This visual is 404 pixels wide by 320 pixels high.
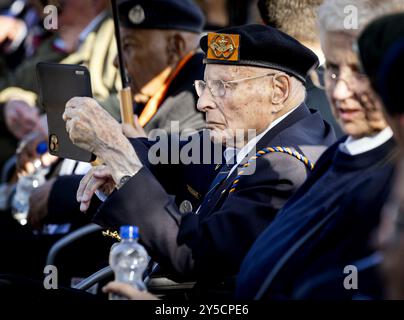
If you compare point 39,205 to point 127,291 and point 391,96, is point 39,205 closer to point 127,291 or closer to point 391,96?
point 127,291

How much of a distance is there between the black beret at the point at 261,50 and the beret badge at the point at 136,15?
173 centimetres

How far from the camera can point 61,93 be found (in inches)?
168

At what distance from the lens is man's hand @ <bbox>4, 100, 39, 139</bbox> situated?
6.98 meters

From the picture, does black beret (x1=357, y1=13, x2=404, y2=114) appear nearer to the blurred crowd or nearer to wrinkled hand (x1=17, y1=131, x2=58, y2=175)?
the blurred crowd

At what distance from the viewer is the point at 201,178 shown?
4371mm

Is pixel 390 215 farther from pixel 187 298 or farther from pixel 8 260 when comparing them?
pixel 8 260

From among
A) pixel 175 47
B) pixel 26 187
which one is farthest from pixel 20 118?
pixel 175 47

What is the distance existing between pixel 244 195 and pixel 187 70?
207 cm

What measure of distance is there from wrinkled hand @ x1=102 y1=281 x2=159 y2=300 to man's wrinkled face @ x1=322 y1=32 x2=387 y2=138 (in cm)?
80

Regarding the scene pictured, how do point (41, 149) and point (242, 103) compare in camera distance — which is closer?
point (242, 103)

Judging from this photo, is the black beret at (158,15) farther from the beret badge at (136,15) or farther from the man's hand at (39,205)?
the man's hand at (39,205)

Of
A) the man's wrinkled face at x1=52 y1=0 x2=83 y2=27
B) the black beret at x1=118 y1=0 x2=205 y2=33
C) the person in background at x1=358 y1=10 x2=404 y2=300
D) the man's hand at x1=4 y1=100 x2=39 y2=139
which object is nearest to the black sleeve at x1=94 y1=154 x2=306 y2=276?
the person in background at x1=358 y1=10 x2=404 y2=300

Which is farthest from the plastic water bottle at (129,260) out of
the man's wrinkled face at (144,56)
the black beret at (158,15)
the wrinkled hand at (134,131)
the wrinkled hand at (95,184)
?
the black beret at (158,15)

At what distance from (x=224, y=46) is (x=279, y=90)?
27cm
